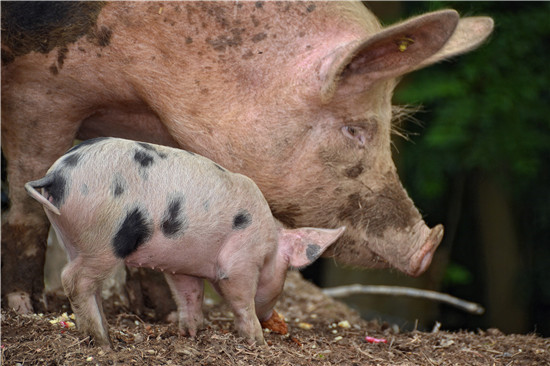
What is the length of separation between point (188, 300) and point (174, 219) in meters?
0.74

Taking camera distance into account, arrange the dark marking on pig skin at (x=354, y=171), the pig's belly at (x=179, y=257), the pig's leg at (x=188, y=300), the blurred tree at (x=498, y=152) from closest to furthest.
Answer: the pig's belly at (x=179, y=257)
the pig's leg at (x=188, y=300)
the dark marking on pig skin at (x=354, y=171)
the blurred tree at (x=498, y=152)

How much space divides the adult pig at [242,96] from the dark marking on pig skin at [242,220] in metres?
0.58

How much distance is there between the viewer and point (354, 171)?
15.5 feet

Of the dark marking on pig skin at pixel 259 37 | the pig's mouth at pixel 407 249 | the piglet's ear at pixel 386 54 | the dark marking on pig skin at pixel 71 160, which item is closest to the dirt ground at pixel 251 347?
the pig's mouth at pixel 407 249

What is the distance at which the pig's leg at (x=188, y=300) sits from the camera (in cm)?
420

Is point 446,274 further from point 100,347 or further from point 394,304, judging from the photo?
point 100,347

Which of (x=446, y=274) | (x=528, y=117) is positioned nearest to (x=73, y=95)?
(x=528, y=117)

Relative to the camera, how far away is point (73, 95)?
474 cm

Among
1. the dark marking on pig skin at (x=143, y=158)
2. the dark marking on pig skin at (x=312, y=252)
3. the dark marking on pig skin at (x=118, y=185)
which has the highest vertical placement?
the dark marking on pig skin at (x=143, y=158)

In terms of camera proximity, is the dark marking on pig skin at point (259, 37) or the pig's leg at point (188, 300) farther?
the dark marking on pig skin at point (259, 37)

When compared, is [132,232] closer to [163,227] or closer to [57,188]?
[163,227]

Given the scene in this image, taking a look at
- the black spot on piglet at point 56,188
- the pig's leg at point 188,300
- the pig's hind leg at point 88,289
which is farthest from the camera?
the pig's leg at point 188,300

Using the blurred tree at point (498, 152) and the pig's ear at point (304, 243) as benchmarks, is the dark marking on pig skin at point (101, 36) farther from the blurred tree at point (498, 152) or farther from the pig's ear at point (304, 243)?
the blurred tree at point (498, 152)

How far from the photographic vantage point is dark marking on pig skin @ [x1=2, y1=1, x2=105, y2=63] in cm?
458
